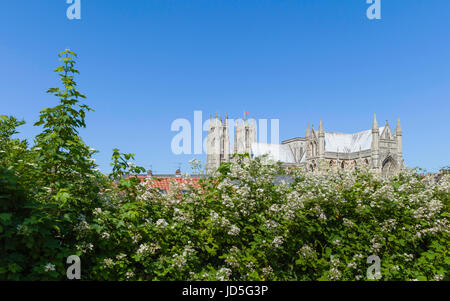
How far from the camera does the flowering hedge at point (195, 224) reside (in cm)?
484

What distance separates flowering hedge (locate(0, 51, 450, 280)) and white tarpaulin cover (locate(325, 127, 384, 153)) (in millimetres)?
77774

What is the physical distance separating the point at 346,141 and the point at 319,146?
10.6 m

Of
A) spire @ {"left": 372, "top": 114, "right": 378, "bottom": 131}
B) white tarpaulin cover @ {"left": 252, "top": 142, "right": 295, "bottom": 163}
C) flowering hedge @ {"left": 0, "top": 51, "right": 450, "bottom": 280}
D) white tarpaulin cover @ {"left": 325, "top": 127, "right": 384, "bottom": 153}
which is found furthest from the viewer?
white tarpaulin cover @ {"left": 252, "top": 142, "right": 295, "bottom": 163}

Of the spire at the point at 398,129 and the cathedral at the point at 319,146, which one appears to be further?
the spire at the point at 398,129

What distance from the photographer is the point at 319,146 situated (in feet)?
261

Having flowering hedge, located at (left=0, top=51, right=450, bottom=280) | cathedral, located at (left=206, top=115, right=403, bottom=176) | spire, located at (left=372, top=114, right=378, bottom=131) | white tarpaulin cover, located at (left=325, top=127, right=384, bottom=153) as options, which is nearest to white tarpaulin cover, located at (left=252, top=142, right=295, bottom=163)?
cathedral, located at (left=206, top=115, right=403, bottom=176)

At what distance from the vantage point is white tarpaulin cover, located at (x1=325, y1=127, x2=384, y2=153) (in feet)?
269

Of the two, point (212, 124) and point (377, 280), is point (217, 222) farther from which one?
point (212, 124)

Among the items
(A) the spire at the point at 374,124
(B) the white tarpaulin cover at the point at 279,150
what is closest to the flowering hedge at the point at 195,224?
(A) the spire at the point at 374,124

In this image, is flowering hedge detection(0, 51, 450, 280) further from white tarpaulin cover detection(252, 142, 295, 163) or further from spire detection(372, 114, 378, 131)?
white tarpaulin cover detection(252, 142, 295, 163)

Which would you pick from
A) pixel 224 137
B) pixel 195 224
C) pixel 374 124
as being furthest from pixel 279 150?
pixel 195 224

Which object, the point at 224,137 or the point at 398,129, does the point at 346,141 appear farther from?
the point at 224,137

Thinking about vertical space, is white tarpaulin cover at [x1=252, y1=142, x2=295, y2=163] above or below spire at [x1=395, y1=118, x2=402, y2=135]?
below

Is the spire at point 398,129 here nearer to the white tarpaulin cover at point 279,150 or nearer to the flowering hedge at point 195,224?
the white tarpaulin cover at point 279,150
